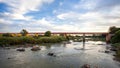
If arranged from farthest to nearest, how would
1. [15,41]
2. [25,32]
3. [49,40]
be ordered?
[25,32], [49,40], [15,41]

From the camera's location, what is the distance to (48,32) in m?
110

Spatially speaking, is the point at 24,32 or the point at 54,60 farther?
the point at 24,32

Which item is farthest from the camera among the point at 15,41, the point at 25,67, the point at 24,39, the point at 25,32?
the point at 25,32

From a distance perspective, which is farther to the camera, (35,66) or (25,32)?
(25,32)

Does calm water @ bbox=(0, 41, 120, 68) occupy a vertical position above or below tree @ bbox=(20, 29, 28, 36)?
below

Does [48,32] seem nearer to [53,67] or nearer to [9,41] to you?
[9,41]

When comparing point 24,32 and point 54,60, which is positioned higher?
point 24,32

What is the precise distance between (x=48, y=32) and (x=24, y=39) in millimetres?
33270

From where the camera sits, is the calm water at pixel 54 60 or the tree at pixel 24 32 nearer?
the calm water at pixel 54 60

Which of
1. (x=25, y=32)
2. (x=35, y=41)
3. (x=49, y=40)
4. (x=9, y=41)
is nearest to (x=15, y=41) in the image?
(x=9, y=41)

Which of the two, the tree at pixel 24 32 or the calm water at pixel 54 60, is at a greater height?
the tree at pixel 24 32

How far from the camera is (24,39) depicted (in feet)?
259

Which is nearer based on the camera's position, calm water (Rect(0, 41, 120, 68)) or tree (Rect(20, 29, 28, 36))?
calm water (Rect(0, 41, 120, 68))

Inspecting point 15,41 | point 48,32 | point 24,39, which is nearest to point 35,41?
point 24,39
